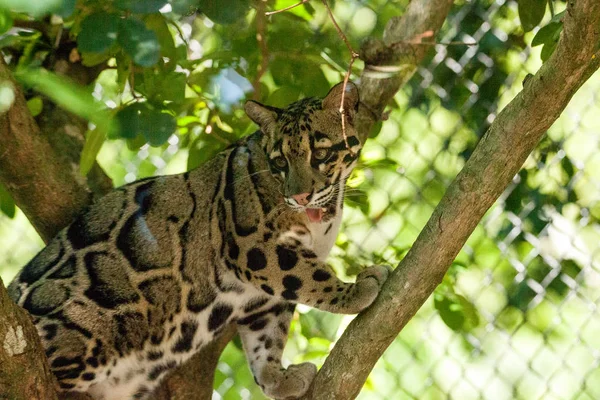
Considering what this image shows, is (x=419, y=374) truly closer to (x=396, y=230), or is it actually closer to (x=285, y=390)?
(x=396, y=230)

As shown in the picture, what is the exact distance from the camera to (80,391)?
7.19ft

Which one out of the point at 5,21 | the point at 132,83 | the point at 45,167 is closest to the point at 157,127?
the point at 132,83

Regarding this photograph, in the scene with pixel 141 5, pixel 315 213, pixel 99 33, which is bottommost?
pixel 315 213

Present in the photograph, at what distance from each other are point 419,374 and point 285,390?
1.18 metres

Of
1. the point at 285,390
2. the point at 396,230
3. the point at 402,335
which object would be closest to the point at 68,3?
the point at 285,390

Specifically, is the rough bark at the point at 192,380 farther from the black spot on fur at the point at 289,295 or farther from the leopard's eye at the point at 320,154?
the leopard's eye at the point at 320,154

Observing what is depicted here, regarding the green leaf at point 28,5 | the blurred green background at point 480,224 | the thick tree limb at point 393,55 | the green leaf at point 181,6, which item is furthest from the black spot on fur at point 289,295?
the green leaf at point 28,5

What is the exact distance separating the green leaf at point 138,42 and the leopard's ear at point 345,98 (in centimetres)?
57

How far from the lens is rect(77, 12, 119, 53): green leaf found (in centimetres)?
191

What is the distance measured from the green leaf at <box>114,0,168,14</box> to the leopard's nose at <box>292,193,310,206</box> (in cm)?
63

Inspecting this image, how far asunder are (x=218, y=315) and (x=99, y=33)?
900 mm

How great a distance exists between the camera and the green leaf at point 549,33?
2.08 metres

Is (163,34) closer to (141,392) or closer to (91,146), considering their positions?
(91,146)

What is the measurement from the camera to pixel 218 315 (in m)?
2.43
